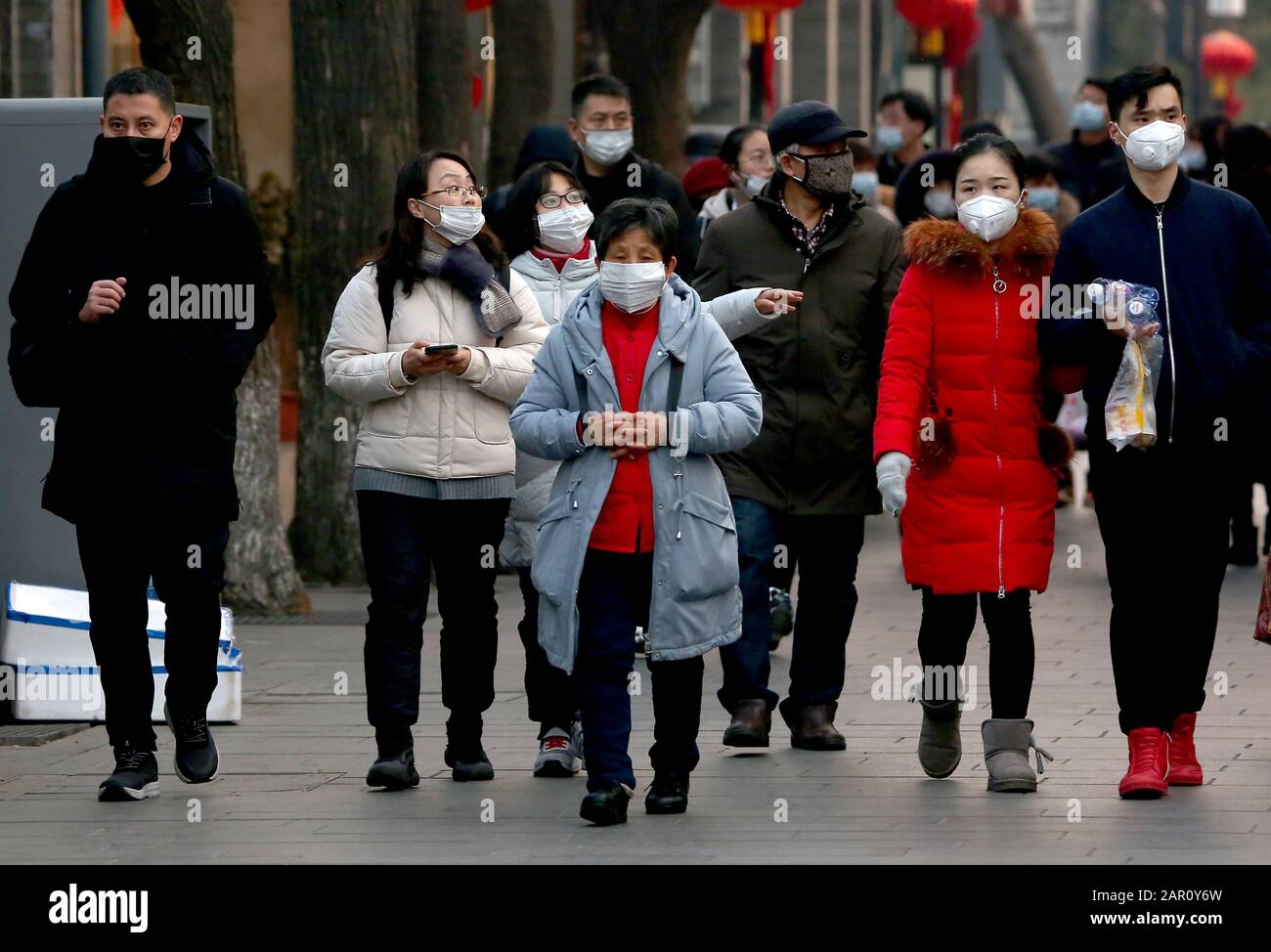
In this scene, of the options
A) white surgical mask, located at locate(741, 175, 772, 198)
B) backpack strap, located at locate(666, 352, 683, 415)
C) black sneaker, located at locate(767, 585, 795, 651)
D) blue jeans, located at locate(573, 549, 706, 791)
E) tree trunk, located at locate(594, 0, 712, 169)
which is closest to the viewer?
blue jeans, located at locate(573, 549, 706, 791)

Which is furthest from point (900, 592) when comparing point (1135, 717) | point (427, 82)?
point (1135, 717)

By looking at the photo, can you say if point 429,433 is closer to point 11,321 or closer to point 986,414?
point 986,414

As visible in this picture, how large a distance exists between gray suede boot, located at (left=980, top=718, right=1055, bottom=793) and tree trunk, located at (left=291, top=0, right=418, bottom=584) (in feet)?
17.5

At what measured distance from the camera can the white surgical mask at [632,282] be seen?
22.3 feet

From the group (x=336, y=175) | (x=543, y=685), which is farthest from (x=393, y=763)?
(x=336, y=175)

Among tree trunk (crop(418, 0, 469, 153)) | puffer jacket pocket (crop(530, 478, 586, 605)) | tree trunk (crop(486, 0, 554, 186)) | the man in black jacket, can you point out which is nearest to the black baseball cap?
puffer jacket pocket (crop(530, 478, 586, 605))

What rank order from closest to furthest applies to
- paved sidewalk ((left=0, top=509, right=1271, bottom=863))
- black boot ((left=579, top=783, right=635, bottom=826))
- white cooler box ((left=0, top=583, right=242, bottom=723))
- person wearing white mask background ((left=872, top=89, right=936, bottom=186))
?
paved sidewalk ((left=0, top=509, right=1271, bottom=863))
black boot ((left=579, top=783, right=635, bottom=826))
white cooler box ((left=0, top=583, right=242, bottom=723))
person wearing white mask background ((left=872, top=89, right=936, bottom=186))

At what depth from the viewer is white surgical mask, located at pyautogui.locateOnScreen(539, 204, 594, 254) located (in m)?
7.80

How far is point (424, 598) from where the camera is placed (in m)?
7.33

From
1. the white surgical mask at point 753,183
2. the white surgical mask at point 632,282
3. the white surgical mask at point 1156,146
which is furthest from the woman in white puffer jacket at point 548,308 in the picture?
the white surgical mask at point 753,183

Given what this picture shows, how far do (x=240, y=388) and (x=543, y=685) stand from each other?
366 centimetres

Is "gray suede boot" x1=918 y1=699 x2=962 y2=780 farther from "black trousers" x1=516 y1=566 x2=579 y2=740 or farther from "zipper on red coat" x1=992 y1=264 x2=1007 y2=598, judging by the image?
"black trousers" x1=516 y1=566 x2=579 y2=740

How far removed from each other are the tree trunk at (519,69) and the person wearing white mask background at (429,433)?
8947 mm
